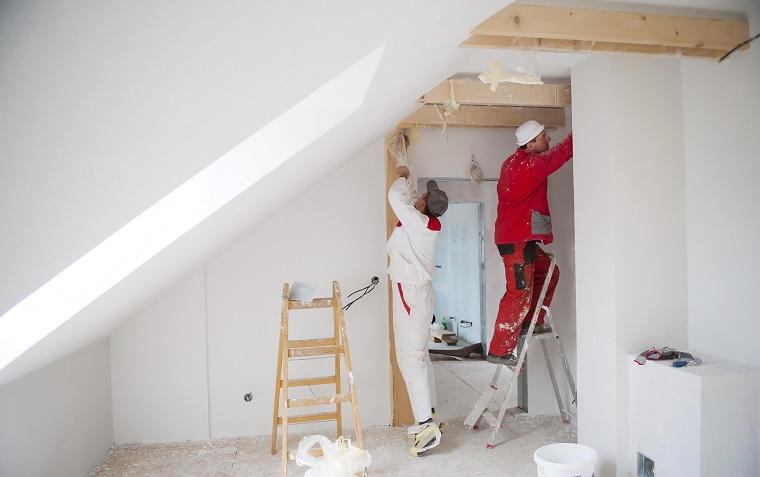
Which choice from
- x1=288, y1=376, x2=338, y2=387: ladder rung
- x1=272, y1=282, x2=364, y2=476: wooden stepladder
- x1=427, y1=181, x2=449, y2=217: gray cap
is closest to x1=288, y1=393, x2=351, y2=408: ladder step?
x1=272, y1=282, x2=364, y2=476: wooden stepladder

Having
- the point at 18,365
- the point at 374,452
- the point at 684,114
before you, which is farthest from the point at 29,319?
the point at 684,114

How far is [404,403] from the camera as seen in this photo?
3.90 meters

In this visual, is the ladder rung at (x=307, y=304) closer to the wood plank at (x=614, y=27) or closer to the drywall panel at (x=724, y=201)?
the wood plank at (x=614, y=27)

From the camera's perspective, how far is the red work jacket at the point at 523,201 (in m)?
3.36

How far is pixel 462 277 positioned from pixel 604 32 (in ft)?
15.7

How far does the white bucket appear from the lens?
2.40m

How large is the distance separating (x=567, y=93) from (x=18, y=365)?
3249 millimetres

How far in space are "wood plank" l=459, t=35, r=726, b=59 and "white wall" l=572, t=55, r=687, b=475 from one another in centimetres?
17

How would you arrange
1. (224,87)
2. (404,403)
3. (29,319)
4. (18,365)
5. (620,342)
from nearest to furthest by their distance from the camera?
(224,87) < (29,319) < (18,365) < (620,342) < (404,403)

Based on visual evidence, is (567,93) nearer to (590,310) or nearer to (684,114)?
(684,114)

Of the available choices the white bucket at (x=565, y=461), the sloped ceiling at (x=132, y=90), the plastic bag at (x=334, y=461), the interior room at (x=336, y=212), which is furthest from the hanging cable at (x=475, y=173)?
the sloped ceiling at (x=132, y=90)

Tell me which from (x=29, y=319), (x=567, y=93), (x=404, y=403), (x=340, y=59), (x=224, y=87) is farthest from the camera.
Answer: (x=404, y=403)

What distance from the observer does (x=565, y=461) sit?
2621 mm

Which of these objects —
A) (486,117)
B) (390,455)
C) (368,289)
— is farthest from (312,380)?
(486,117)
